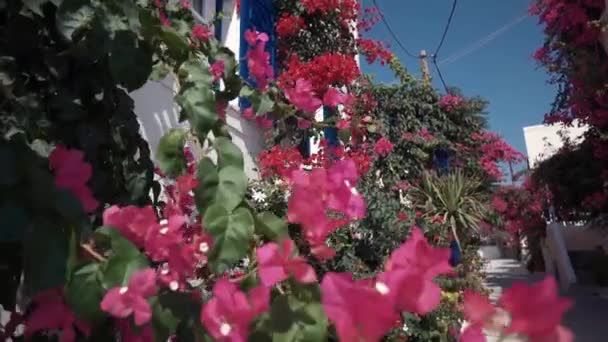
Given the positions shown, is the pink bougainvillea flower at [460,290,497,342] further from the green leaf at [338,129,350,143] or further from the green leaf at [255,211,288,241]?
the green leaf at [338,129,350,143]

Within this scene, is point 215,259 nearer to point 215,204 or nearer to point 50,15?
point 215,204

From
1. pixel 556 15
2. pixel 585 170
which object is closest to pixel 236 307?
pixel 556 15

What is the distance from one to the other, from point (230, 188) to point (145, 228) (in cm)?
16

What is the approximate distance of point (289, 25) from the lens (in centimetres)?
385

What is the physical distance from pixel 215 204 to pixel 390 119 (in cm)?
545

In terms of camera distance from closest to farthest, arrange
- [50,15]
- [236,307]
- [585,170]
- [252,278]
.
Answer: [236,307], [252,278], [50,15], [585,170]

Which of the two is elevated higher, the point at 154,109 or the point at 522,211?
the point at 154,109

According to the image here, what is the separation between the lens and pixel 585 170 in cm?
812

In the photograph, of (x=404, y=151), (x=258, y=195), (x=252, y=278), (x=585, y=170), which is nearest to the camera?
(x=252, y=278)

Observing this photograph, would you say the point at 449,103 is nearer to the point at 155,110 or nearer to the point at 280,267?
the point at 155,110

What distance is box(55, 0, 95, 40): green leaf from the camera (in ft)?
3.30

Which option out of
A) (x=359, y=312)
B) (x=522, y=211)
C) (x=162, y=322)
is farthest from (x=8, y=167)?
(x=522, y=211)

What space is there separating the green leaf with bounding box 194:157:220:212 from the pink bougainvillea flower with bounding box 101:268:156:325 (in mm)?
202

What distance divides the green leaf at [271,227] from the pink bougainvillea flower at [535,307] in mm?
425
